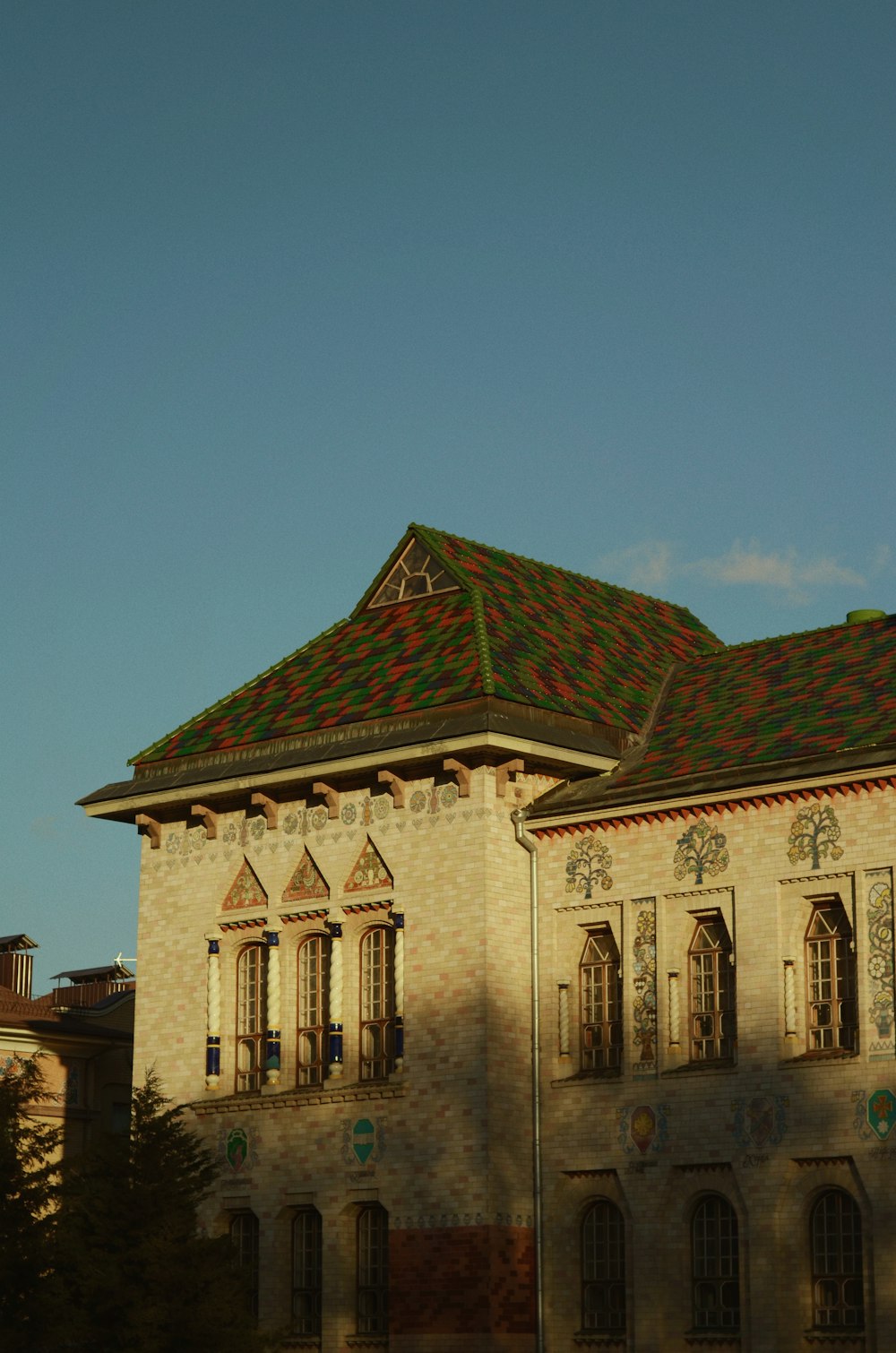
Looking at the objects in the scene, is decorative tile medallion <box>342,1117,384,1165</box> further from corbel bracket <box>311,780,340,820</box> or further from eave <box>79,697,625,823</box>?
eave <box>79,697,625,823</box>

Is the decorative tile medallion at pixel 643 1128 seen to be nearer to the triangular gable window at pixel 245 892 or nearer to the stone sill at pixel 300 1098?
the stone sill at pixel 300 1098

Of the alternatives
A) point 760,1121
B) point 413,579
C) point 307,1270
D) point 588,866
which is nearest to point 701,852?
point 588,866

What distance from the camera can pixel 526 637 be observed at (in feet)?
134

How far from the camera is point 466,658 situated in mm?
39156

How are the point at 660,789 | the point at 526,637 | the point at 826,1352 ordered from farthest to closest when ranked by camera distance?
the point at 526,637
the point at 660,789
the point at 826,1352

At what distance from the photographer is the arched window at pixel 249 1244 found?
38469 mm

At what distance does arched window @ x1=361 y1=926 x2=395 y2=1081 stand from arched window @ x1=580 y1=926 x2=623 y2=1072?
314 cm

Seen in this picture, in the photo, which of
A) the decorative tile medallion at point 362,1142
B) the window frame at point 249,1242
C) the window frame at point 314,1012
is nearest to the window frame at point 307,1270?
the window frame at point 249,1242

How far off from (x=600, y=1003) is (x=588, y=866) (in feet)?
7.02

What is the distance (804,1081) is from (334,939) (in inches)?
339

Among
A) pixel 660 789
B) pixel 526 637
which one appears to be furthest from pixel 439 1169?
pixel 526 637

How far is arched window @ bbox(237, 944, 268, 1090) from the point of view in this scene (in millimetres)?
39688

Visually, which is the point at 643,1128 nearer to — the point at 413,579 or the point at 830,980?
the point at 830,980

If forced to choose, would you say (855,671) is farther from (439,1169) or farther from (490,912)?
(439,1169)
